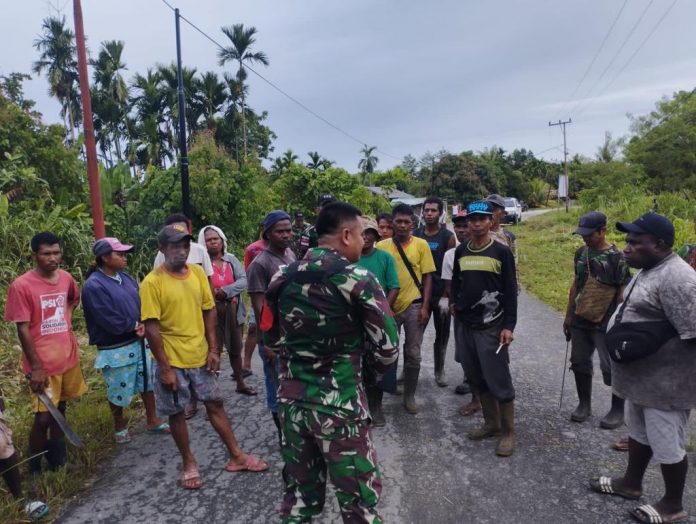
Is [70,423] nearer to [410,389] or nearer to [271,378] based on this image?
[271,378]

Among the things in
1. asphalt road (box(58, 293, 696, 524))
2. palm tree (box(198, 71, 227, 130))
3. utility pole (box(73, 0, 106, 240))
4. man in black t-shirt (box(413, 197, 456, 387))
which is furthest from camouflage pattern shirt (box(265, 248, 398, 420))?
palm tree (box(198, 71, 227, 130))

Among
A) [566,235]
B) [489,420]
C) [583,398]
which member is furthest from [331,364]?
[566,235]

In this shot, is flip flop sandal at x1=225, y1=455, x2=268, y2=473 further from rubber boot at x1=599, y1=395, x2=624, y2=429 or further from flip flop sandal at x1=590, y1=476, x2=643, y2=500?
rubber boot at x1=599, y1=395, x2=624, y2=429

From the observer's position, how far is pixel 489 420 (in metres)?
3.69

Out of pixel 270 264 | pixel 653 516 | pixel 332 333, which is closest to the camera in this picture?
pixel 332 333

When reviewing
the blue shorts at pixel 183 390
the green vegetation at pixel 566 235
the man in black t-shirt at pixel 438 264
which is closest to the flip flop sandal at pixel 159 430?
the blue shorts at pixel 183 390

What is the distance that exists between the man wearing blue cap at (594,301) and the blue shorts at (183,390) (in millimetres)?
2914

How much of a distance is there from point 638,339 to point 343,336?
172 cm

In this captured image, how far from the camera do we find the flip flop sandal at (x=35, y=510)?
2.81 meters

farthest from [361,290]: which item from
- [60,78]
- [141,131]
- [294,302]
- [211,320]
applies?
[60,78]

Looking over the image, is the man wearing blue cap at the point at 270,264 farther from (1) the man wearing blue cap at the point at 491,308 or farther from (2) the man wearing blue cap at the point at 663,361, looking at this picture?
(2) the man wearing blue cap at the point at 663,361

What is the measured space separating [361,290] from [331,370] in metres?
0.38

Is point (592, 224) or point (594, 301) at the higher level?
point (592, 224)

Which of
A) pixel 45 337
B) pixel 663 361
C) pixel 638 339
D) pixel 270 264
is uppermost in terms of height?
pixel 270 264
